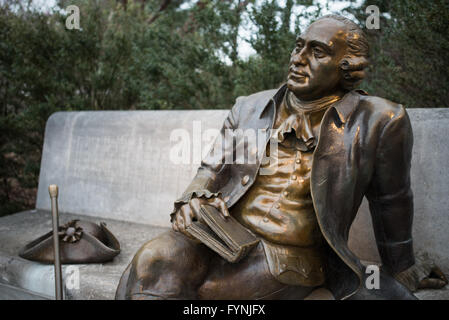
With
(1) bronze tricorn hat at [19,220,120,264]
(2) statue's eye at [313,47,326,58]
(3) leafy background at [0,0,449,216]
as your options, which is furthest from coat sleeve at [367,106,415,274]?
(3) leafy background at [0,0,449,216]

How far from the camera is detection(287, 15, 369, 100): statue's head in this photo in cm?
211

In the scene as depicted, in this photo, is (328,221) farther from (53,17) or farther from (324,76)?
(53,17)

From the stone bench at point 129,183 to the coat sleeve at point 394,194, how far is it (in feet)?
1.12

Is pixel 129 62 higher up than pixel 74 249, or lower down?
higher up

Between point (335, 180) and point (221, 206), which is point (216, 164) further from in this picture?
point (335, 180)

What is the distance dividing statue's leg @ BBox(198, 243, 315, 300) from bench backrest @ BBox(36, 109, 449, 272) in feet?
4.76

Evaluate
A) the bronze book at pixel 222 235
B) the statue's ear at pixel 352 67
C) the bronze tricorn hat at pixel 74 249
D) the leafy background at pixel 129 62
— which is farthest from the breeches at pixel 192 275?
the leafy background at pixel 129 62

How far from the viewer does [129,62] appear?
275 inches

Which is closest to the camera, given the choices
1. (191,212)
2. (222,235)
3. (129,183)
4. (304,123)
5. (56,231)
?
(56,231)

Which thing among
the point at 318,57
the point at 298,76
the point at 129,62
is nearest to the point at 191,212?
the point at 298,76

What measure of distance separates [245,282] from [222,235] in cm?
30

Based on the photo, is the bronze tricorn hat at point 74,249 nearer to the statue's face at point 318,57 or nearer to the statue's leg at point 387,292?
the statue's leg at point 387,292

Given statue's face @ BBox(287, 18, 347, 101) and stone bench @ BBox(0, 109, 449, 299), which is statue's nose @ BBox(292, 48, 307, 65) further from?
stone bench @ BBox(0, 109, 449, 299)

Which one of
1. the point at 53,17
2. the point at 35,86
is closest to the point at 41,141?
the point at 35,86
